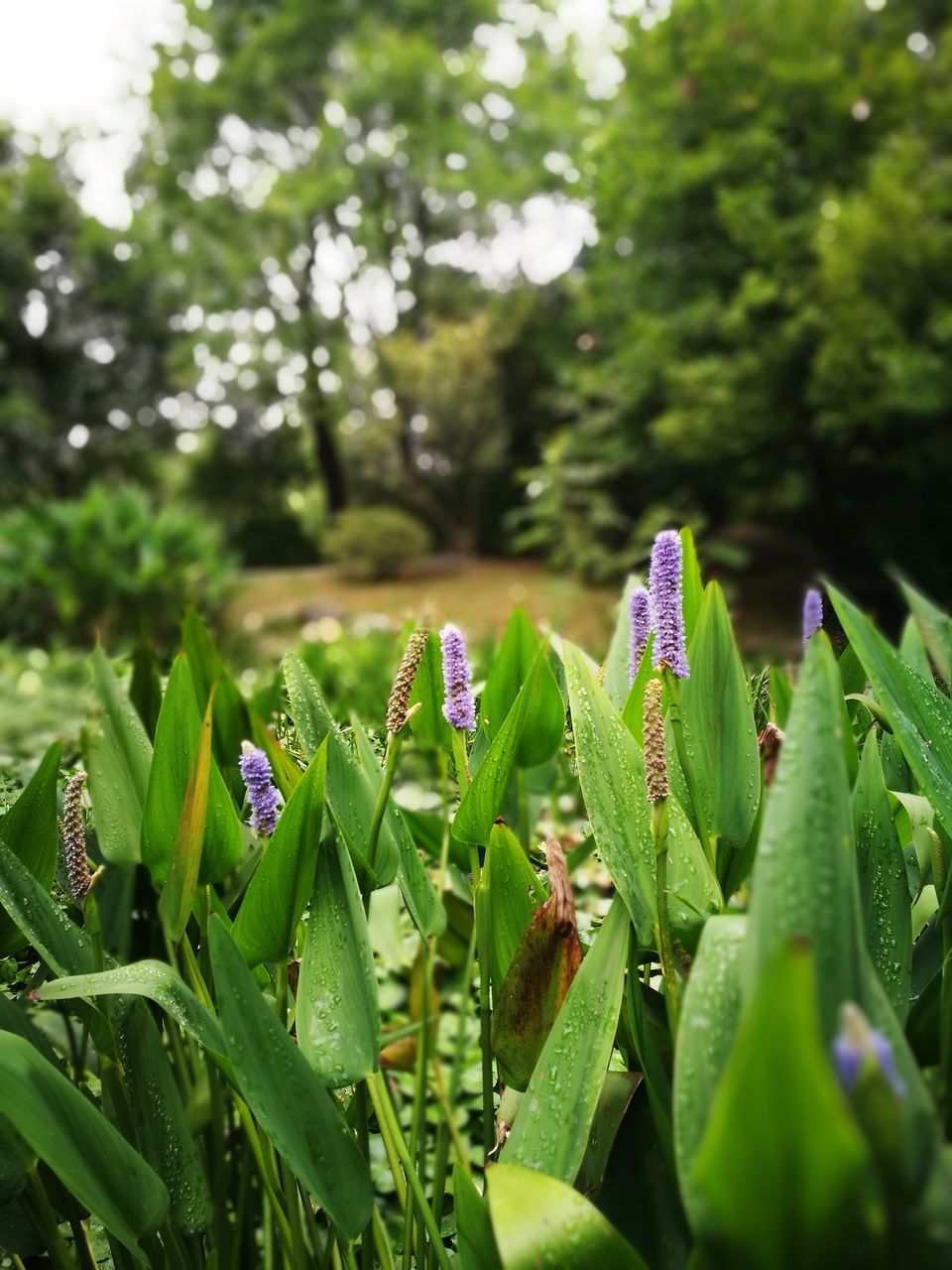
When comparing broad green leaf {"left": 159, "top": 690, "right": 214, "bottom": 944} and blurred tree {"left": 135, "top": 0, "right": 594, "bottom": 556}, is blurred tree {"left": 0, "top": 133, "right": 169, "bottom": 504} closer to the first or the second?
blurred tree {"left": 135, "top": 0, "right": 594, "bottom": 556}

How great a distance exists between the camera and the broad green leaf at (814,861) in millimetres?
499

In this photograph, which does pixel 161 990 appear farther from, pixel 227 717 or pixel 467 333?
pixel 467 333

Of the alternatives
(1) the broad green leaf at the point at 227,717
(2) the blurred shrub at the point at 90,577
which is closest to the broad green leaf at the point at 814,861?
(1) the broad green leaf at the point at 227,717

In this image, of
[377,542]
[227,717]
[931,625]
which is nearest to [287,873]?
[227,717]

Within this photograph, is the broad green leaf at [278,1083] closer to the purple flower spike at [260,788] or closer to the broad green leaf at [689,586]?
the purple flower spike at [260,788]

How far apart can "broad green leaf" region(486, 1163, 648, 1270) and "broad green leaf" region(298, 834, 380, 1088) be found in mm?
193

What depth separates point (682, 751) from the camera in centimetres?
79

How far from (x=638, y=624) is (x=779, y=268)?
28.2 ft

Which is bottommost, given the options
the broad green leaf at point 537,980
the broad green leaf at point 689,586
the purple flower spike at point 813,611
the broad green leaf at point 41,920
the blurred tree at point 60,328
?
the broad green leaf at point 537,980

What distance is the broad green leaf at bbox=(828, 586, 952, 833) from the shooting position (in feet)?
2.55

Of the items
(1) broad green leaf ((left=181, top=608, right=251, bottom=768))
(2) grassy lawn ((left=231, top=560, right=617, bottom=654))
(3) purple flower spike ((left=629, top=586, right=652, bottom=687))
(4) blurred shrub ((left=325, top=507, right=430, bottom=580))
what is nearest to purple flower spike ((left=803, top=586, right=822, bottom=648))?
(3) purple flower spike ((left=629, top=586, right=652, bottom=687))

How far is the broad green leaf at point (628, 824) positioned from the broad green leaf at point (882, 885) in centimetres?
13

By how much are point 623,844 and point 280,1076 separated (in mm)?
320

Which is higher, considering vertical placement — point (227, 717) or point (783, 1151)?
point (227, 717)
